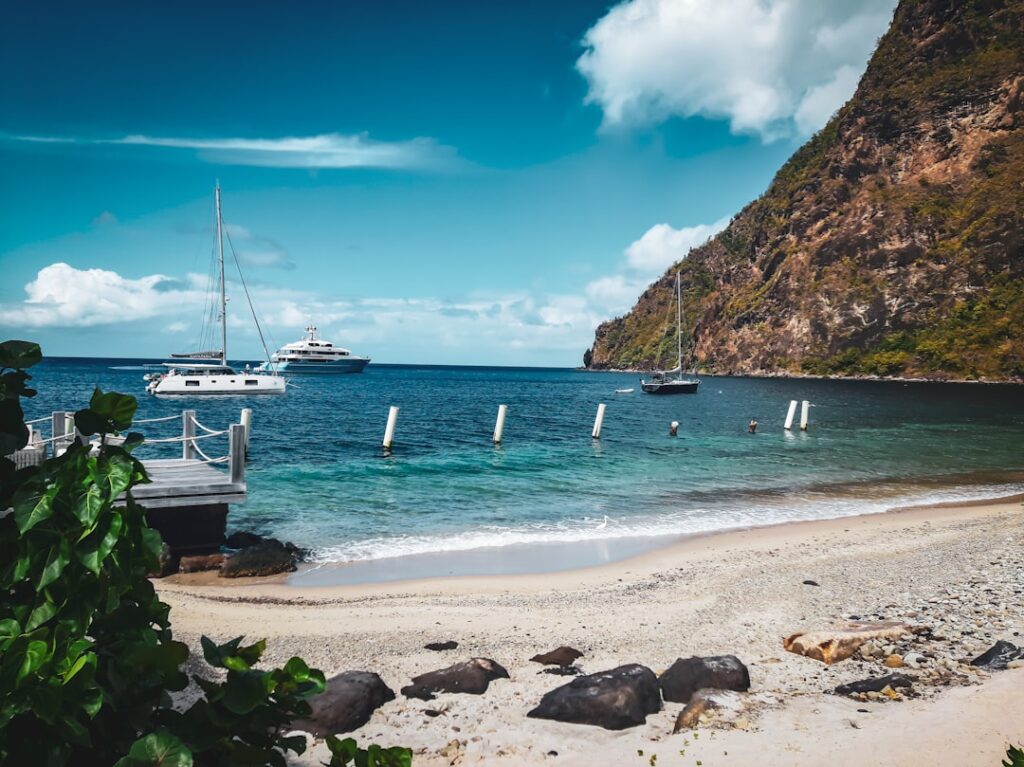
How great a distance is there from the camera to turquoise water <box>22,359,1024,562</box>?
59.6 feet

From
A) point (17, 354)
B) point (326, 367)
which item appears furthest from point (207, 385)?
point (326, 367)

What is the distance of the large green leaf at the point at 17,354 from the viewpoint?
2357 millimetres

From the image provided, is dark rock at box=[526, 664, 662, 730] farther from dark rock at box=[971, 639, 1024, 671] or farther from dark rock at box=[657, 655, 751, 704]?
dark rock at box=[971, 639, 1024, 671]

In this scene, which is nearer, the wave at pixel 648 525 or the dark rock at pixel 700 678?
the dark rock at pixel 700 678

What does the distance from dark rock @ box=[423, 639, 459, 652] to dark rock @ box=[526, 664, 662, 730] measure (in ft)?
7.82

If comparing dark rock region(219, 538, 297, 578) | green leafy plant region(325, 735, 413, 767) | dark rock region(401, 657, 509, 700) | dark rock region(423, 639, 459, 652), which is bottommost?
dark rock region(219, 538, 297, 578)

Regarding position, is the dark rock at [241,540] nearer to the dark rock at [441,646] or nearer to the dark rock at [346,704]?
the dark rock at [441,646]

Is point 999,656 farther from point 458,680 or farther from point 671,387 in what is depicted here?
point 671,387

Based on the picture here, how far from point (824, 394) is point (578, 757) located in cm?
8753

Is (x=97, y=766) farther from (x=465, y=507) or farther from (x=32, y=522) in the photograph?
(x=465, y=507)

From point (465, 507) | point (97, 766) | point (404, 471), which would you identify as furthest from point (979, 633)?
point (404, 471)

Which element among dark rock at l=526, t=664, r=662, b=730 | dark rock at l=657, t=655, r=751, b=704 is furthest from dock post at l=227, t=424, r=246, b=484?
dark rock at l=657, t=655, r=751, b=704

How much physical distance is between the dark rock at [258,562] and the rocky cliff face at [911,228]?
114 metres

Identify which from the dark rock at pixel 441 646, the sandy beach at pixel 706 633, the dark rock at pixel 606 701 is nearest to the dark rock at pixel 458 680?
the sandy beach at pixel 706 633
